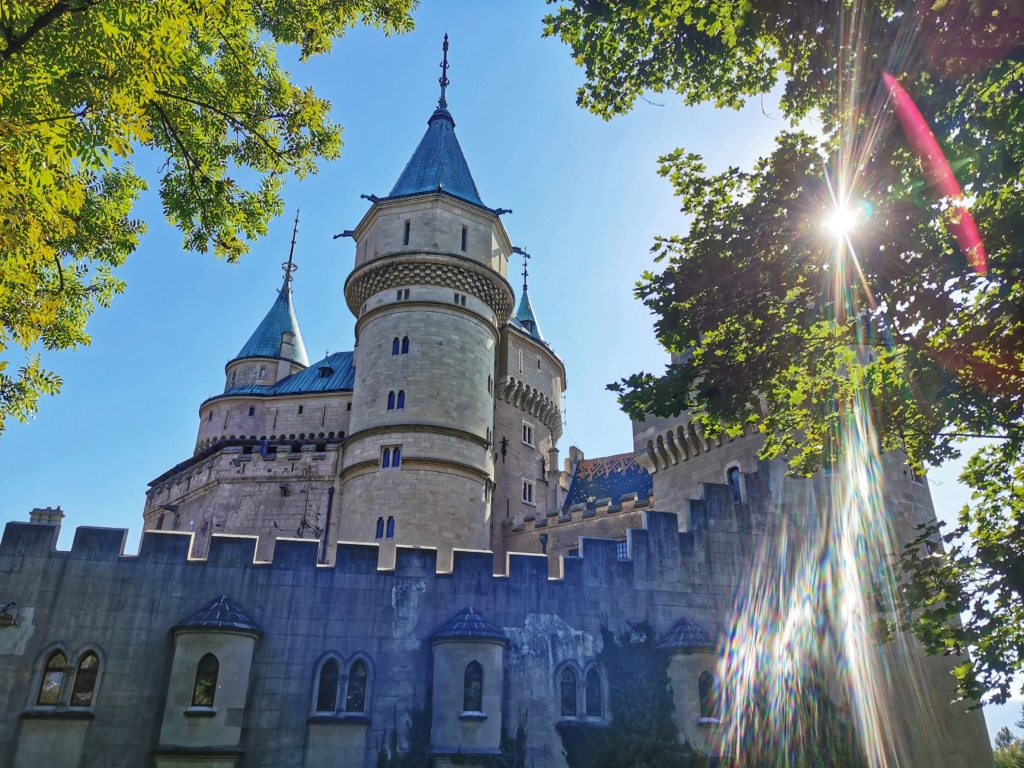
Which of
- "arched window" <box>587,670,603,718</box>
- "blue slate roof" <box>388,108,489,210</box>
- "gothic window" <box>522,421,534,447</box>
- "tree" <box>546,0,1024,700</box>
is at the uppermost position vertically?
"blue slate roof" <box>388,108,489,210</box>

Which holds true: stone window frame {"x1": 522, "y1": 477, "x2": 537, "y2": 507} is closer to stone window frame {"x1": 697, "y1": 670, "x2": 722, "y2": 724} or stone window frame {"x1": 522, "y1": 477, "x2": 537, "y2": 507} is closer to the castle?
the castle

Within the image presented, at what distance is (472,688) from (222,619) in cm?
535

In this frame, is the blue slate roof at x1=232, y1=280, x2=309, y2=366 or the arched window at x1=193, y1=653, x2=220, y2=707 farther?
the blue slate roof at x1=232, y1=280, x2=309, y2=366

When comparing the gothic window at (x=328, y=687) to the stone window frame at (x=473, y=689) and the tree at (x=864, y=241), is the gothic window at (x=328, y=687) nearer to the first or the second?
the stone window frame at (x=473, y=689)

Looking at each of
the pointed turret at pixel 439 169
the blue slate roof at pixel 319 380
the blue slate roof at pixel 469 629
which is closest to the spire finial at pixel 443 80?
the pointed turret at pixel 439 169

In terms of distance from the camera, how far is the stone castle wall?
14766mm

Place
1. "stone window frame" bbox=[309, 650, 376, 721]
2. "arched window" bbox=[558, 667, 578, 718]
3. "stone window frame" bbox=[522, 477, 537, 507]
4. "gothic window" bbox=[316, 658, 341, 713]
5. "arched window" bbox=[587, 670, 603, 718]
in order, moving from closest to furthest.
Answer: "stone window frame" bbox=[309, 650, 376, 721] → "gothic window" bbox=[316, 658, 341, 713] → "arched window" bbox=[558, 667, 578, 718] → "arched window" bbox=[587, 670, 603, 718] → "stone window frame" bbox=[522, 477, 537, 507]

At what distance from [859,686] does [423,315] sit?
19514 millimetres

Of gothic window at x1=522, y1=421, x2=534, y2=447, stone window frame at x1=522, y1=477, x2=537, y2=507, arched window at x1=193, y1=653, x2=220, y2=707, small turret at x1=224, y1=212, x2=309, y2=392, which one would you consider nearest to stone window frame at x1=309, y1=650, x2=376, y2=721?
arched window at x1=193, y1=653, x2=220, y2=707

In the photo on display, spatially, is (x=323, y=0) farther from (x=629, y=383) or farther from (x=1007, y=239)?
(x=1007, y=239)

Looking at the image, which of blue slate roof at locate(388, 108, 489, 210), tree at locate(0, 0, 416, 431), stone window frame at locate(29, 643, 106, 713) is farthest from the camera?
blue slate roof at locate(388, 108, 489, 210)

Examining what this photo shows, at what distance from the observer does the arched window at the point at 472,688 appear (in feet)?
52.7

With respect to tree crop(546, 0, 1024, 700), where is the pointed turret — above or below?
above

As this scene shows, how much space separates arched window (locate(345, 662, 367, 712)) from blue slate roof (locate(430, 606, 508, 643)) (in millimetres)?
1604
